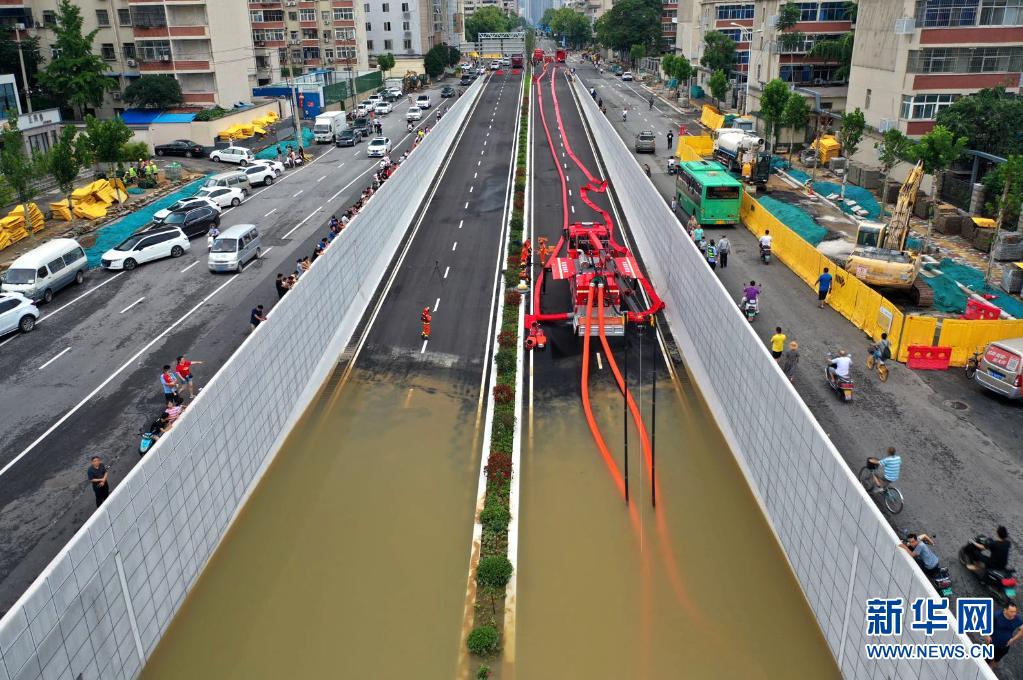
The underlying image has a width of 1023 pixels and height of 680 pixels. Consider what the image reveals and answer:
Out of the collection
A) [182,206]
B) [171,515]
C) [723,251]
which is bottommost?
[171,515]

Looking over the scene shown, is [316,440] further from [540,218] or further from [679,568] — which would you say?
[540,218]

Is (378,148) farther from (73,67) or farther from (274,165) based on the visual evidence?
(73,67)

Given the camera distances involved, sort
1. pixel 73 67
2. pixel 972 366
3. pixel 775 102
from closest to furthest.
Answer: pixel 972 366 → pixel 775 102 → pixel 73 67

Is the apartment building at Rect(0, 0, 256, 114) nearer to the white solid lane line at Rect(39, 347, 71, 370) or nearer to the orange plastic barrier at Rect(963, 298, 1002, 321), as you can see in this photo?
the white solid lane line at Rect(39, 347, 71, 370)

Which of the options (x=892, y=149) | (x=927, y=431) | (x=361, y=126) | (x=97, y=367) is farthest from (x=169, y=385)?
(x=361, y=126)

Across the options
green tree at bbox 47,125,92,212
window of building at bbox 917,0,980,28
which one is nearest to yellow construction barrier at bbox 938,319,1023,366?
window of building at bbox 917,0,980,28

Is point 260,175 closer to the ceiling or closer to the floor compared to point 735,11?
closer to the floor

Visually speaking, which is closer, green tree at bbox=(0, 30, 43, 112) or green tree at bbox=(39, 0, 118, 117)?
green tree at bbox=(39, 0, 118, 117)
